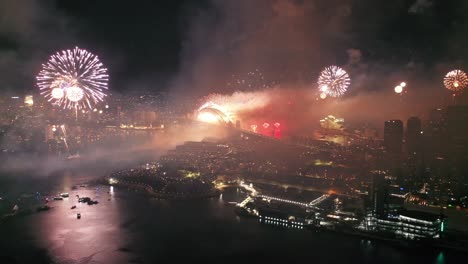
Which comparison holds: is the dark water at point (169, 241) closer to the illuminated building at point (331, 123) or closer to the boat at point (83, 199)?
the boat at point (83, 199)

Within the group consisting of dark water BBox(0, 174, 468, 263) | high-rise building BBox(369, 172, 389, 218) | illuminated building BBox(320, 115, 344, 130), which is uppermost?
illuminated building BBox(320, 115, 344, 130)

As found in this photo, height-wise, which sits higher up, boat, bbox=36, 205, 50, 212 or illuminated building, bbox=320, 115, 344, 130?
illuminated building, bbox=320, 115, 344, 130

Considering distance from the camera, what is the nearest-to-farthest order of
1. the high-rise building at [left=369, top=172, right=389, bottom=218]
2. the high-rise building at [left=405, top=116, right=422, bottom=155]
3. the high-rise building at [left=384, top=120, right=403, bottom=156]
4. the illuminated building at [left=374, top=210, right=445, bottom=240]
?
the illuminated building at [left=374, top=210, right=445, bottom=240] < the high-rise building at [left=369, top=172, right=389, bottom=218] < the high-rise building at [left=405, top=116, right=422, bottom=155] < the high-rise building at [left=384, top=120, right=403, bottom=156]

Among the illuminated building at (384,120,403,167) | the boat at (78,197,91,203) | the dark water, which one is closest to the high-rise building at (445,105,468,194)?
the illuminated building at (384,120,403,167)

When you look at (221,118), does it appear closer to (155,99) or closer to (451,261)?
(155,99)

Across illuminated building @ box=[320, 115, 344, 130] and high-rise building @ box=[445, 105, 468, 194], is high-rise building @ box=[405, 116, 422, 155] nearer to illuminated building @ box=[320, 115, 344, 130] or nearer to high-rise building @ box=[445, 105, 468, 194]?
high-rise building @ box=[445, 105, 468, 194]

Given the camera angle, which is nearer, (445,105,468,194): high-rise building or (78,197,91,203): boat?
(78,197,91,203): boat
